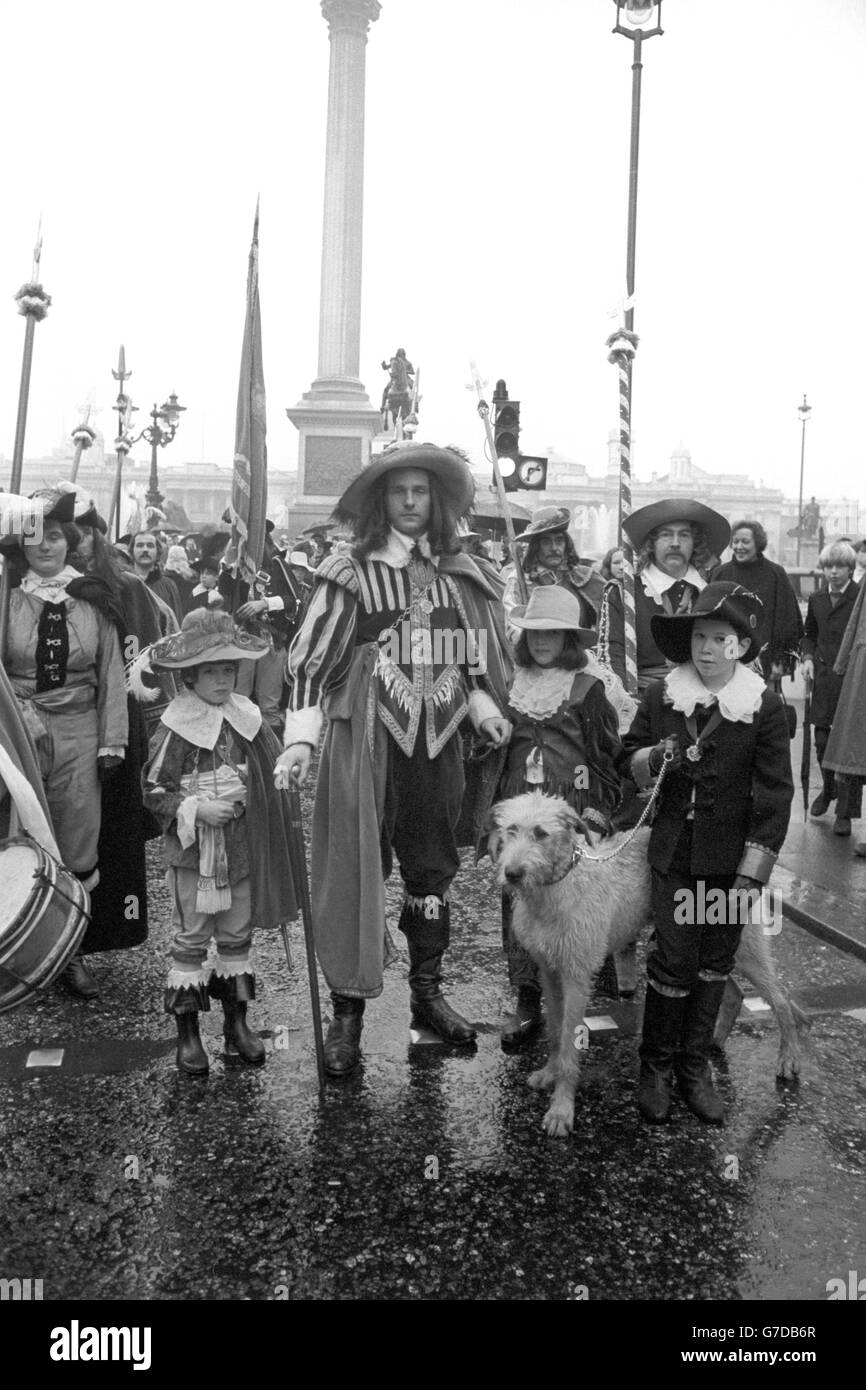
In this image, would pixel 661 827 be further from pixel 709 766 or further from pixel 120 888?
pixel 120 888

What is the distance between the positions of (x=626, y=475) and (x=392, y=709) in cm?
251

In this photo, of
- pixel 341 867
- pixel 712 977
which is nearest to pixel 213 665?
pixel 341 867

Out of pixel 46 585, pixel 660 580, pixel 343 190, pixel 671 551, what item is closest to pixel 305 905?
pixel 46 585

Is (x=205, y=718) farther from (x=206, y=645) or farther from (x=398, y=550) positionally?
(x=398, y=550)

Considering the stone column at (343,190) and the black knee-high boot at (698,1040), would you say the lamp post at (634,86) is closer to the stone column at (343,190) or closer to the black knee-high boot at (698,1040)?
the black knee-high boot at (698,1040)

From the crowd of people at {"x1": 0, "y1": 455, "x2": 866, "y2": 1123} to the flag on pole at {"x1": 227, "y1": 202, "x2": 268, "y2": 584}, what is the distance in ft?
0.56

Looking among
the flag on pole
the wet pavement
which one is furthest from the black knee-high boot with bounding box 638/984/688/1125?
the flag on pole

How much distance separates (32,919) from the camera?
320 cm

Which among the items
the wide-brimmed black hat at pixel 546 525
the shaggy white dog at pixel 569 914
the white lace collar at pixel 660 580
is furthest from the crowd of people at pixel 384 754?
the wide-brimmed black hat at pixel 546 525

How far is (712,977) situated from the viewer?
153 inches

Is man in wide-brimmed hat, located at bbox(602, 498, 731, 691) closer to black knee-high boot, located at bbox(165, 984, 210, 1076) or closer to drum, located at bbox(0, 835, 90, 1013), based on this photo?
black knee-high boot, located at bbox(165, 984, 210, 1076)

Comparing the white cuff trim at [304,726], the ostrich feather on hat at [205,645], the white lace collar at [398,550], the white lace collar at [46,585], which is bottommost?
the white cuff trim at [304,726]

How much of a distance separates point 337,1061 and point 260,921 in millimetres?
601

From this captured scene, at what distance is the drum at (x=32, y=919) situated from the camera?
10.4 ft
